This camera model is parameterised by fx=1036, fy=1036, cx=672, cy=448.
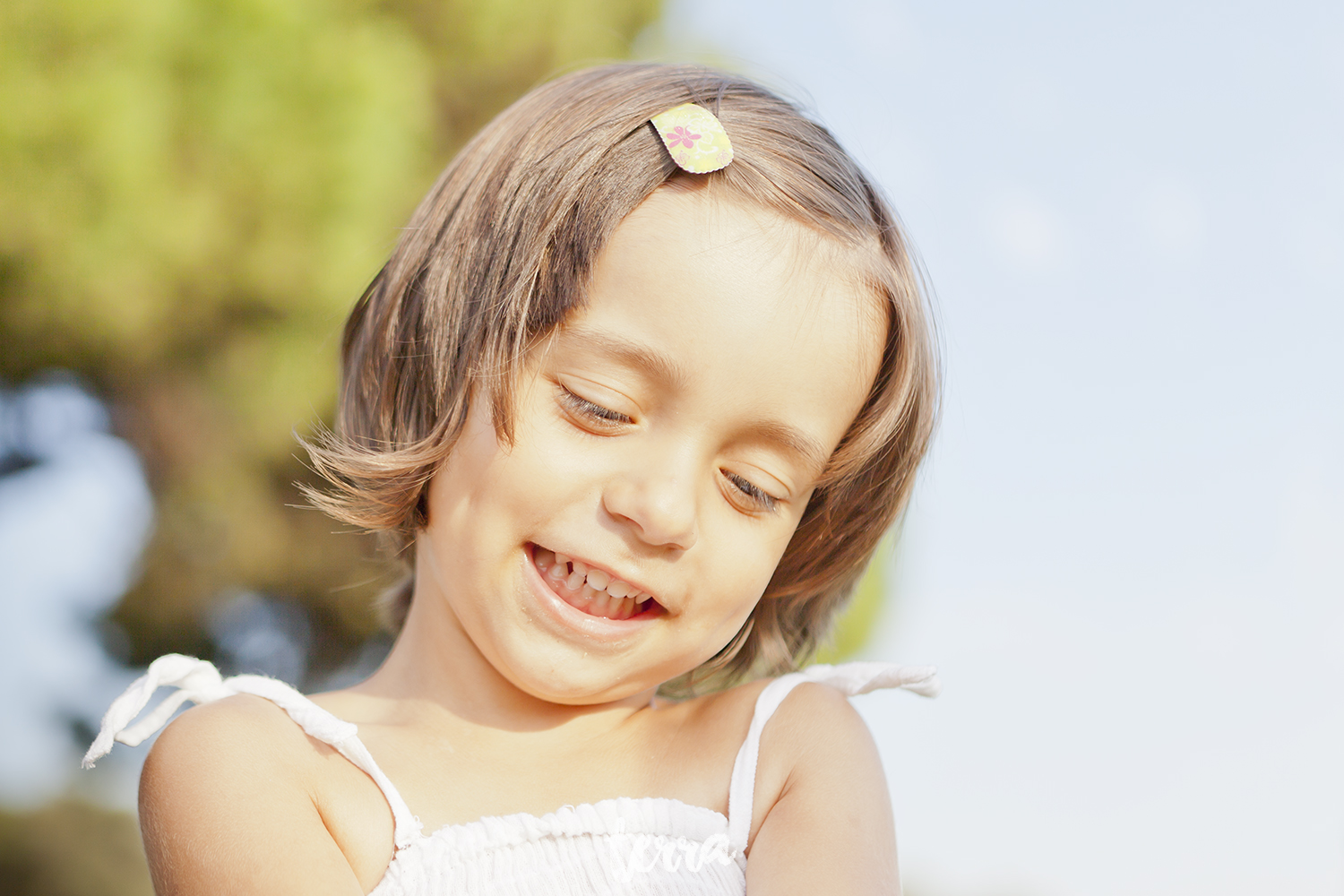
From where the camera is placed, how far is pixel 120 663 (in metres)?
4.45

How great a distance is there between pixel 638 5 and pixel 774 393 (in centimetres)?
454

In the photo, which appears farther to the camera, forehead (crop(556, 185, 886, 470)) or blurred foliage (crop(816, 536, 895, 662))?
blurred foliage (crop(816, 536, 895, 662))

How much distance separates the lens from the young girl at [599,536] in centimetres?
113

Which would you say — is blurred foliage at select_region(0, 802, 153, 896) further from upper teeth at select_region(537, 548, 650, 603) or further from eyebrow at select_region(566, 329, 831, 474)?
eyebrow at select_region(566, 329, 831, 474)

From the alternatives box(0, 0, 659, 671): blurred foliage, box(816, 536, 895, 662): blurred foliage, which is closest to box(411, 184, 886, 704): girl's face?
box(0, 0, 659, 671): blurred foliage

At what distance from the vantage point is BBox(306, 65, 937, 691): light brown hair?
127 centimetres

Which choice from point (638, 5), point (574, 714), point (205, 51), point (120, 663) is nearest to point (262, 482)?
point (120, 663)

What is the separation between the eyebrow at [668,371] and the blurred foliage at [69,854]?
4.97m

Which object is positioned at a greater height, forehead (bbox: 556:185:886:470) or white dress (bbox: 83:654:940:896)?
forehead (bbox: 556:185:886:470)

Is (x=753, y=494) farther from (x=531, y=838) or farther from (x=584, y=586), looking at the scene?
(x=531, y=838)

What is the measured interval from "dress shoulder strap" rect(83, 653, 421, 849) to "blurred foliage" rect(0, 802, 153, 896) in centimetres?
454

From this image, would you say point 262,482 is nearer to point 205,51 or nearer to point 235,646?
point 235,646

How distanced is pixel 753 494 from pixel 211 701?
0.67 m

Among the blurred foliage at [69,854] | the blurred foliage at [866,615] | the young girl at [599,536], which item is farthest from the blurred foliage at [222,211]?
the blurred foliage at [866,615]
